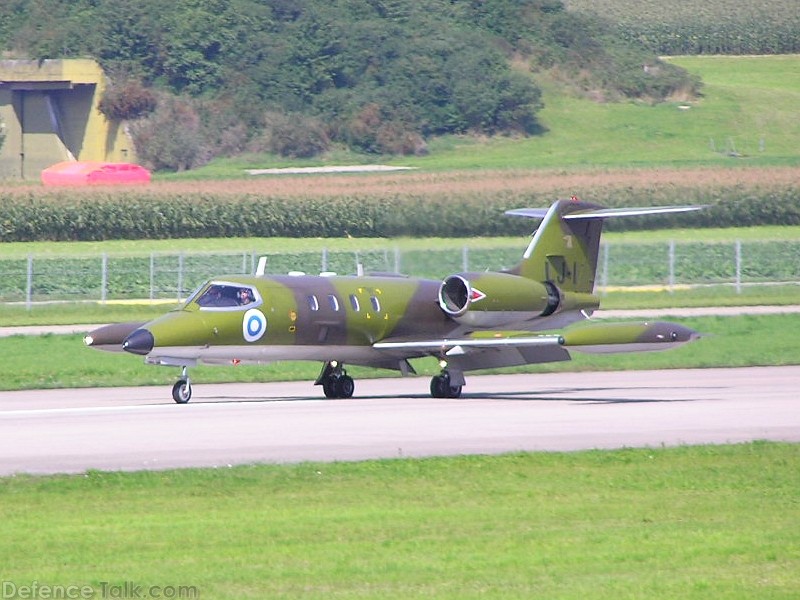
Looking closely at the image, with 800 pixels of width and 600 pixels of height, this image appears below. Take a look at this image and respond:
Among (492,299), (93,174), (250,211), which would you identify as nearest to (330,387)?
(492,299)

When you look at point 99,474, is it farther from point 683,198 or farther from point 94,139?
point 94,139

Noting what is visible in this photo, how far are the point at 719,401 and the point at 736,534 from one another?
12571 mm

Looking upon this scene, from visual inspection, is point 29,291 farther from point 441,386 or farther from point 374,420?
point 374,420

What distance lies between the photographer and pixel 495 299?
27.4 meters

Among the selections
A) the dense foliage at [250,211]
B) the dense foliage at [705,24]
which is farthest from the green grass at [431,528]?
the dense foliage at [705,24]

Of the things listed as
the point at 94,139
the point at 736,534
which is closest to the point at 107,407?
the point at 736,534

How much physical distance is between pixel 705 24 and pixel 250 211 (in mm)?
61845

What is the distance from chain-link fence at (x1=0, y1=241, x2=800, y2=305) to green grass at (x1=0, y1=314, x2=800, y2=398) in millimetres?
11562

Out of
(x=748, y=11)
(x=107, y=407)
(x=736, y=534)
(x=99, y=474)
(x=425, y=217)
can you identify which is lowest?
(x=748, y=11)

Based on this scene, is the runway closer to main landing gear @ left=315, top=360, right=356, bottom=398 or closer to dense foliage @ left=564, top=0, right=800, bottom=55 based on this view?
main landing gear @ left=315, top=360, right=356, bottom=398

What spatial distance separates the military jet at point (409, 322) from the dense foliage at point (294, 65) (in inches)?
2112

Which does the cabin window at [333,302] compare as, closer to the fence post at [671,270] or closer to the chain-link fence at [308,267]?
the chain-link fence at [308,267]

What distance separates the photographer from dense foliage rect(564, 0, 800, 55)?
367 feet

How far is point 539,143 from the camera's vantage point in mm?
85562
